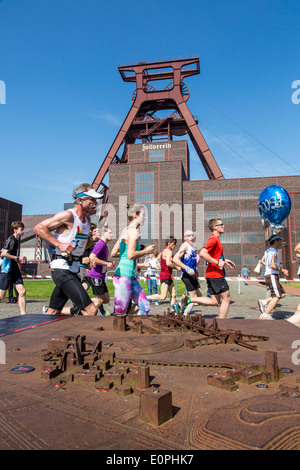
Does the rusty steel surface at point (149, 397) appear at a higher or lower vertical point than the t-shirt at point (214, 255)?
lower

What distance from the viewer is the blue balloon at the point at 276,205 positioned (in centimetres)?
1098

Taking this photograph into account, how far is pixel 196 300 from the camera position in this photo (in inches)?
208

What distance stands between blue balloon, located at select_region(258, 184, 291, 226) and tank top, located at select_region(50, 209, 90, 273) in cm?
904

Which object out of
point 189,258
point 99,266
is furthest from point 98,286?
point 189,258

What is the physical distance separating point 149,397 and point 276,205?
35.9 feet

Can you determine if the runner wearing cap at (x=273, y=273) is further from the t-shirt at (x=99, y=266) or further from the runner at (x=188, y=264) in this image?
the t-shirt at (x=99, y=266)

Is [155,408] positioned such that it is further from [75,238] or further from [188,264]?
[188,264]

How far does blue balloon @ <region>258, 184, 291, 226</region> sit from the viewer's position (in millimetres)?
10977

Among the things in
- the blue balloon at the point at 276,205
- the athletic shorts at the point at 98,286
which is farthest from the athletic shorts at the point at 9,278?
the blue balloon at the point at 276,205

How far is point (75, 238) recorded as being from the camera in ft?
11.4

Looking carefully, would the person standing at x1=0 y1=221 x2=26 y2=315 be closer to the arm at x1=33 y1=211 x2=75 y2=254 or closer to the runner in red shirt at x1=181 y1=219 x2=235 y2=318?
the arm at x1=33 y1=211 x2=75 y2=254

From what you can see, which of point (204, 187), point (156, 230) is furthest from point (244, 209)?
point (156, 230)

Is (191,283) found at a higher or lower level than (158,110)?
lower

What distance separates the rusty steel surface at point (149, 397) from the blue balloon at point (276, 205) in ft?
32.0
